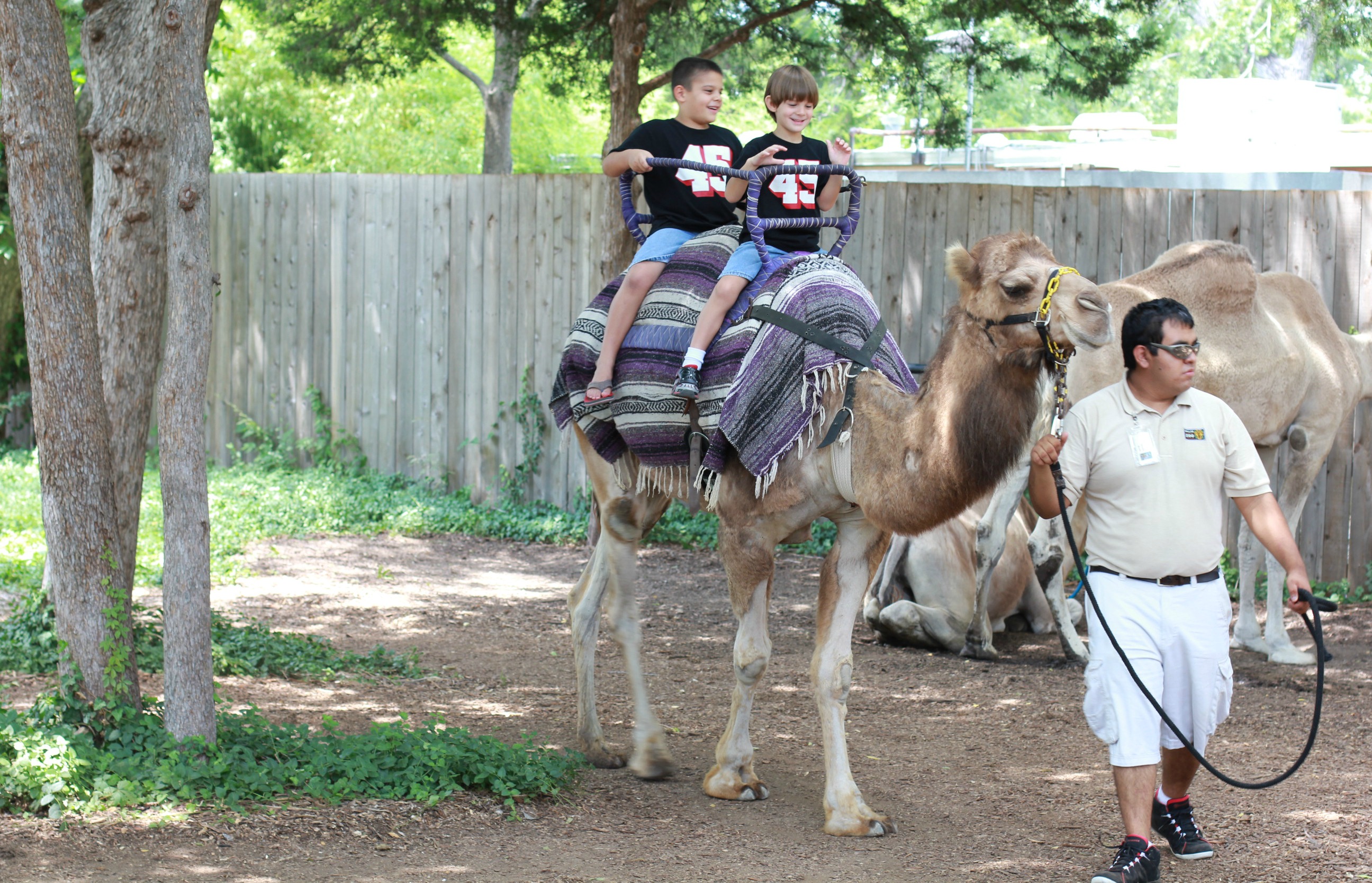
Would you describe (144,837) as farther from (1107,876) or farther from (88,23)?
(88,23)

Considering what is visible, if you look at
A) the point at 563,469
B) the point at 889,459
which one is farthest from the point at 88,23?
the point at 563,469

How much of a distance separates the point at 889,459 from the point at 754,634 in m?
0.94

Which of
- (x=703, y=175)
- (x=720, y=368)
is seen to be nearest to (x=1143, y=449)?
(x=720, y=368)

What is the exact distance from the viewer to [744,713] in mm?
5145

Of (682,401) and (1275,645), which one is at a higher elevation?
(682,401)

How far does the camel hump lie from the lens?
24.4 feet

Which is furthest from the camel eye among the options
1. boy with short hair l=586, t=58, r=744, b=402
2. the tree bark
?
the tree bark

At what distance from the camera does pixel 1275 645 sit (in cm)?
760

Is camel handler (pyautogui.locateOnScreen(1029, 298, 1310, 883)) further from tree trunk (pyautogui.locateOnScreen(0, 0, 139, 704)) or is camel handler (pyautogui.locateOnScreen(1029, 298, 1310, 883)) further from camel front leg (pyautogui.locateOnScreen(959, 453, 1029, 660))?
tree trunk (pyautogui.locateOnScreen(0, 0, 139, 704))

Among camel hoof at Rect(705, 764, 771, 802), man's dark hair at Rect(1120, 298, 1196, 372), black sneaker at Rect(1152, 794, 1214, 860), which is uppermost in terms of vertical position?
man's dark hair at Rect(1120, 298, 1196, 372)

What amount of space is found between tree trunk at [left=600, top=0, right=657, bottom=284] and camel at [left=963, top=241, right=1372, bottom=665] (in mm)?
4215

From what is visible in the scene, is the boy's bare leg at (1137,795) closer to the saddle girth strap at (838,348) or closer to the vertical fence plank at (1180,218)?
the saddle girth strap at (838,348)

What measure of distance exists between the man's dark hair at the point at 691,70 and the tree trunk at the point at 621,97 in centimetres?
400

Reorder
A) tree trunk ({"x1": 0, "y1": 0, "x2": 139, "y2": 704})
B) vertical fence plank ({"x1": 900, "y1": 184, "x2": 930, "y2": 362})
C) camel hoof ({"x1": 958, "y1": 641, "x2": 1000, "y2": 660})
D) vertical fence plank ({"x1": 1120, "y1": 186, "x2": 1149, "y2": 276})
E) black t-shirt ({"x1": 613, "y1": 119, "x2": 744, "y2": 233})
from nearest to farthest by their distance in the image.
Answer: tree trunk ({"x1": 0, "y1": 0, "x2": 139, "y2": 704}), black t-shirt ({"x1": 613, "y1": 119, "x2": 744, "y2": 233}), camel hoof ({"x1": 958, "y1": 641, "x2": 1000, "y2": 660}), vertical fence plank ({"x1": 1120, "y1": 186, "x2": 1149, "y2": 276}), vertical fence plank ({"x1": 900, "y1": 184, "x2": 930, "y2": 362})
